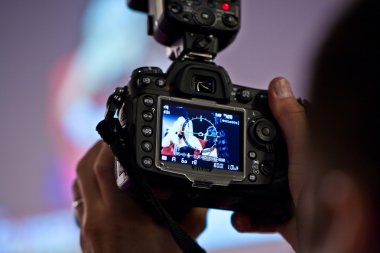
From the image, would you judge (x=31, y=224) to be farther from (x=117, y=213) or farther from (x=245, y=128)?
(x=245, y=128)

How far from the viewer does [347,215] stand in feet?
1.21

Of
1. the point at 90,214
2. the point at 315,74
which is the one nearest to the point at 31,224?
the point at 90,214

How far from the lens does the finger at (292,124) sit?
0.84 m

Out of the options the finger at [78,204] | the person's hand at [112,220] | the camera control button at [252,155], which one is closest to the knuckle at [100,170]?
the person's hand at [112,220]

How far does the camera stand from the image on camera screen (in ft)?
2.70

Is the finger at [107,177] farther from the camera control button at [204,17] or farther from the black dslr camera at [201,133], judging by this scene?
the camera control button at [204,17]

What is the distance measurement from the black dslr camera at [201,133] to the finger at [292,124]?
0.6 inches

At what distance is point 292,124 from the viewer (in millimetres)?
867

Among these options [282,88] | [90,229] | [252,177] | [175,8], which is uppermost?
[175,8]

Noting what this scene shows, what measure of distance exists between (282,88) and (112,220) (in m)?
0.31

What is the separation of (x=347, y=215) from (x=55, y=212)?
1.25 m

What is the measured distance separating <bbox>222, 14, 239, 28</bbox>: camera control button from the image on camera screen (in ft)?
0.50

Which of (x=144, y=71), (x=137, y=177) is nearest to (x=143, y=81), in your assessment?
(x=144, y=71)

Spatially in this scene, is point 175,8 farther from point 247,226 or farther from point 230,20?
point 247,226
